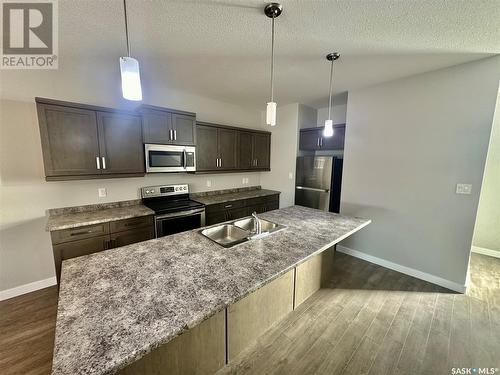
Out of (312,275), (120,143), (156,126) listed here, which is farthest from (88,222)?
(312,275)

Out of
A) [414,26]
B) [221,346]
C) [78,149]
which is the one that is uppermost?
[414,26]

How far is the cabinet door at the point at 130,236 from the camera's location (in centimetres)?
233

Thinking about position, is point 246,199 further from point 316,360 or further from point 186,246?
point 316,360

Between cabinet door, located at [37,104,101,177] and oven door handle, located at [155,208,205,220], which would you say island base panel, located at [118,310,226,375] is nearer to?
oven door handle, located at [155,208,205,220]

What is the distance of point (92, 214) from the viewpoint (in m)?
2.44

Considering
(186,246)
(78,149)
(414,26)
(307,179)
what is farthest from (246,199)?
(414,26)

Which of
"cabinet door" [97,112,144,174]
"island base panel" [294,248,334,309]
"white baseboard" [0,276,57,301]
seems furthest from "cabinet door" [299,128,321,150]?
"white baseboard" [0,276,57,301]

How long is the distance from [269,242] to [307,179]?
2.28m

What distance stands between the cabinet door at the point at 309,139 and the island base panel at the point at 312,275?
2.00 meters

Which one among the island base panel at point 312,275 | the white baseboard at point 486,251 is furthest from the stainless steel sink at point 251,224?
the white baseboard at point 486,251

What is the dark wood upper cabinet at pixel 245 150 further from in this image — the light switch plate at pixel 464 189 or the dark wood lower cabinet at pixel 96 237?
the light switch plate at pixel 464 189

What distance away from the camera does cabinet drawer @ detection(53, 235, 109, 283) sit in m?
2.03

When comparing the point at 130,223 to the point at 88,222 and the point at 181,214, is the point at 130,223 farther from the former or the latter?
the point at 181,214

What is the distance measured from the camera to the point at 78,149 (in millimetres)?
2270
